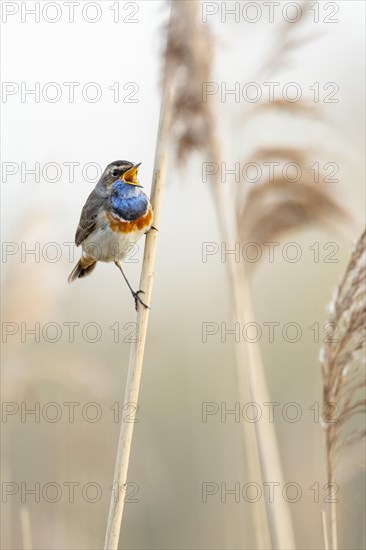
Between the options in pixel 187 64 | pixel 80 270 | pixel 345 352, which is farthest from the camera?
pixel 80 270

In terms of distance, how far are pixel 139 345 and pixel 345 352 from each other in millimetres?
606

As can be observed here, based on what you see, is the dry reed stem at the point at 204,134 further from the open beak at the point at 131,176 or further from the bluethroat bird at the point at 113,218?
the open beak at the point at 131,176

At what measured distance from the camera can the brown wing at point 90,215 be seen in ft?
10.9

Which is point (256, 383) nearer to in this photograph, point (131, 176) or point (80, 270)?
point (131, 176)

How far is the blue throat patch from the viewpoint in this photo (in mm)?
2998

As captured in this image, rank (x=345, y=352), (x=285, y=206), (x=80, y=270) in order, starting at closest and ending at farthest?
1. (x=345, y=352)
2. (x=285, y=206)
3. (x=80, y=270)

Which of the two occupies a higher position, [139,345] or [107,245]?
[107,245]

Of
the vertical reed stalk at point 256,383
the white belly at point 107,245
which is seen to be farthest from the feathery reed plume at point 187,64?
the white belly at point 107,245

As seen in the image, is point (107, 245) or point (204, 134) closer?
point (204, 134)

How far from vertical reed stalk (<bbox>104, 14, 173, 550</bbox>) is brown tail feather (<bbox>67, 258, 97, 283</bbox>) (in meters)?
0.95

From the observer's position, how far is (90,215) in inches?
132

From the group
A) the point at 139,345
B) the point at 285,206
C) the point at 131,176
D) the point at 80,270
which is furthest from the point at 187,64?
the point at 80,270

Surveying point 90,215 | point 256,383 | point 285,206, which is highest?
point 90,215

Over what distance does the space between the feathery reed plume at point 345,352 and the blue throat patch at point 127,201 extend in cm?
99
